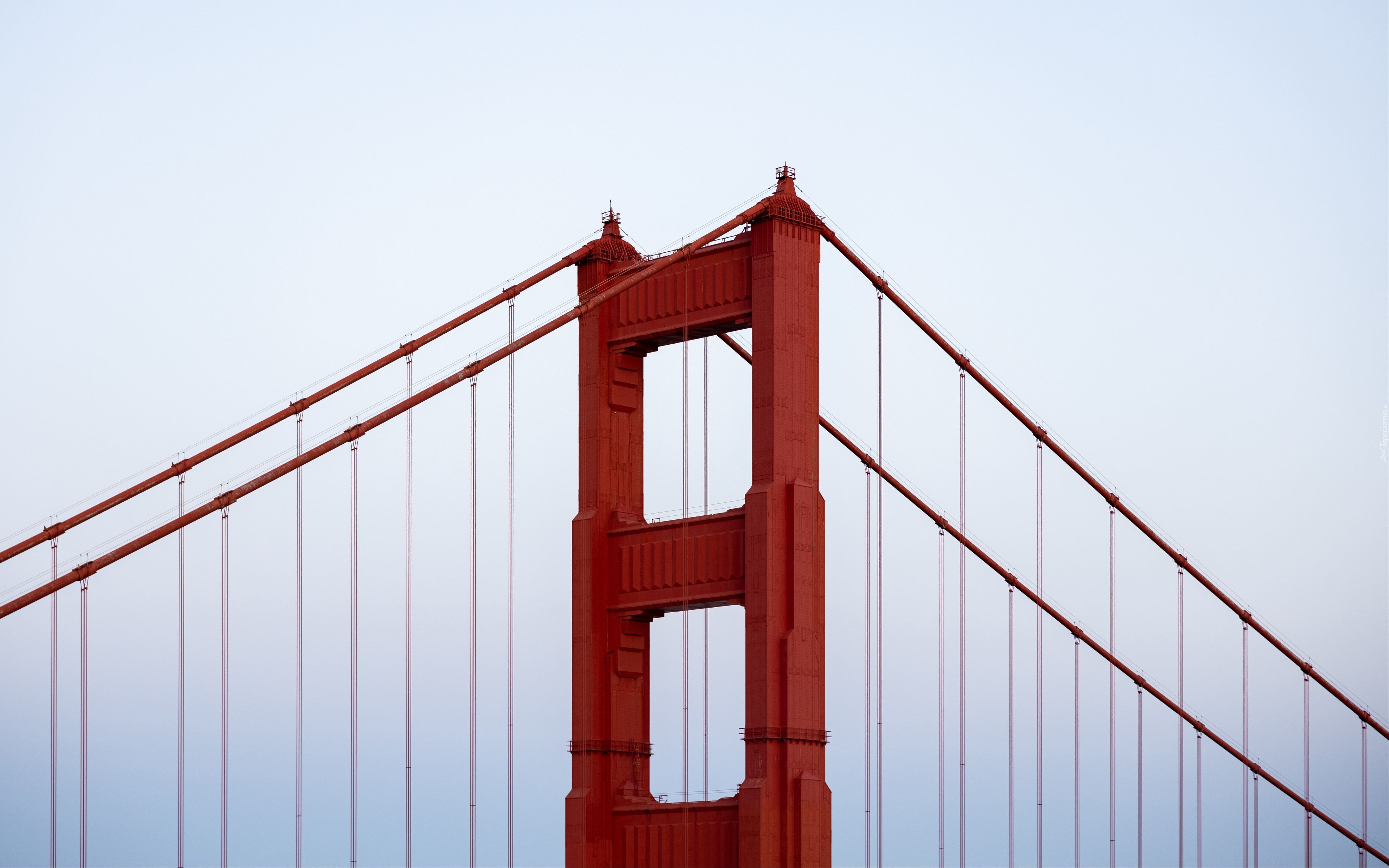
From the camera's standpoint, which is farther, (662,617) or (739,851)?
(662,617)

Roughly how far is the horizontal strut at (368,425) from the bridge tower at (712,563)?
2.24 feet

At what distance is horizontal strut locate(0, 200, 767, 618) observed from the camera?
4559 centimetres

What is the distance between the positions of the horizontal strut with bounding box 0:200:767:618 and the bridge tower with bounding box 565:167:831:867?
684 millimetres

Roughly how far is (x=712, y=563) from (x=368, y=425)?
715 cm

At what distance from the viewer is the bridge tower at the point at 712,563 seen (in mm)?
51656

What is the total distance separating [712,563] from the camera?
176 ft

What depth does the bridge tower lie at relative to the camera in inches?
2034

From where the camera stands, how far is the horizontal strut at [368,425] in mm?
45594

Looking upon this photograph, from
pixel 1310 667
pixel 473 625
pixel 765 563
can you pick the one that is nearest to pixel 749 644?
pixel 765 563

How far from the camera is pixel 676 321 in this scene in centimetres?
5494

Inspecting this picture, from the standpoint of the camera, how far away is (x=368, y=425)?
51.4 m

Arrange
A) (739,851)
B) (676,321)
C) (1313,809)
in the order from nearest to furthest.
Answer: (739,851), (676,321), (1313,809)

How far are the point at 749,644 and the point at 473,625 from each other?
17.6ft

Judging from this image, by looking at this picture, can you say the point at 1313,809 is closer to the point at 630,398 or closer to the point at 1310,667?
the point at 1310,667
